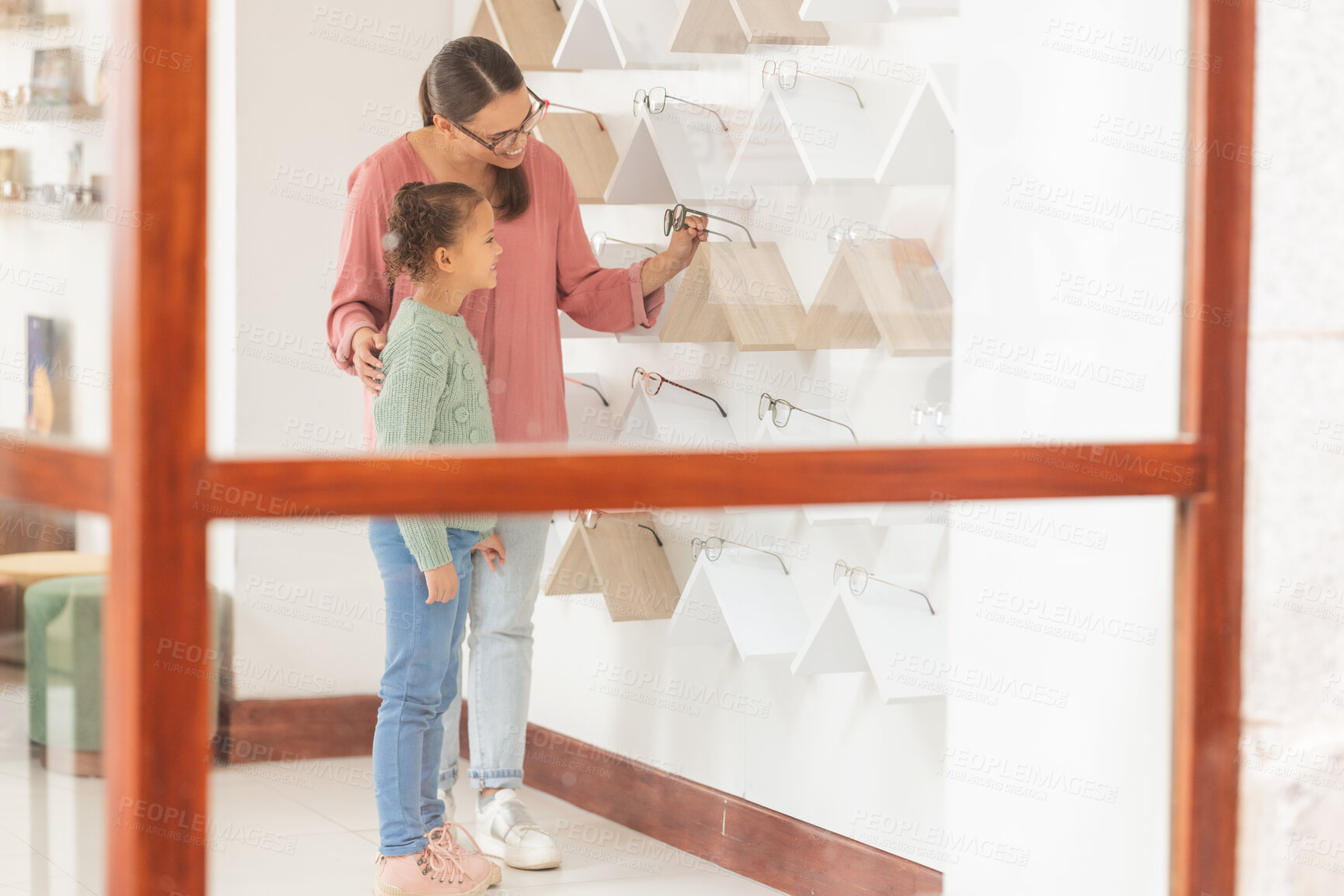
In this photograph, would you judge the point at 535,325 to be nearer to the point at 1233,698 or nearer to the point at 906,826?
the point at 906,826

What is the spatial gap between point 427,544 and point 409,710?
414 millimetres

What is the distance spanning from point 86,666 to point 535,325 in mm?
721

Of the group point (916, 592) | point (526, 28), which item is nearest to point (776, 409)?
point (916, 592)

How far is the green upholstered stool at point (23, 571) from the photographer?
0.62 m

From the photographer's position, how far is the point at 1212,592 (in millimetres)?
743

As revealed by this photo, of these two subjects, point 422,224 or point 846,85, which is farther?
point 846,85

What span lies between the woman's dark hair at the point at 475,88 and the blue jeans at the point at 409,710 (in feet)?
1.25

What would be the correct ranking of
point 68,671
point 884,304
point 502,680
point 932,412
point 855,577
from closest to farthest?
point 68,671 → point 932,412 → point 884,304 → point 855,577 → point 502,680

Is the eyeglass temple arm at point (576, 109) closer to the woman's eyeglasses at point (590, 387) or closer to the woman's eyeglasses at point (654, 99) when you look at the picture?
the woman's eyeglasses at point (654, 99)

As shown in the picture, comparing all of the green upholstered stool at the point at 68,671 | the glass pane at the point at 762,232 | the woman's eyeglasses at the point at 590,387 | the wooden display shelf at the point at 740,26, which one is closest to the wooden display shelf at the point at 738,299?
the glass pane at the point at 762,232

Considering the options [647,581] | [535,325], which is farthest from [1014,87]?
[647,581]

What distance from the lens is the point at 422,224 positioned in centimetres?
110

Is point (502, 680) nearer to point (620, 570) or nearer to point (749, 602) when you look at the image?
point (620, 570)

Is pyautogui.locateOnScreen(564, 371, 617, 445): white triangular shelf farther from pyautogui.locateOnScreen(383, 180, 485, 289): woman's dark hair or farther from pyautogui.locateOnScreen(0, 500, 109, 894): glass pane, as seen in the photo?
pyautogui.locateOnScreen(0, 500, 109, 894): glass pane
